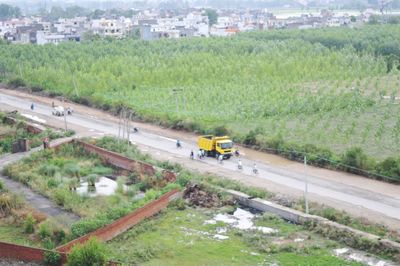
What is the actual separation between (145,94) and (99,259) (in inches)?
973

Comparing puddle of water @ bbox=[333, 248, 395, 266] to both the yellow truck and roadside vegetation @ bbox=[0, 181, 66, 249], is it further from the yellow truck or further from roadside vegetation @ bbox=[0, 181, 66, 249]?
the yellow truck

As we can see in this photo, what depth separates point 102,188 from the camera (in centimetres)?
2488

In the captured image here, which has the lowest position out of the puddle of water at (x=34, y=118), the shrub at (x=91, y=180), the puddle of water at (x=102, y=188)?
the puddle of water at (x=102, y=188)

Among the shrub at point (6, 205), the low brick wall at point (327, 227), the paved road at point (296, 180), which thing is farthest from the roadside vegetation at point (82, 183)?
the low brick wall at point (327, 227)

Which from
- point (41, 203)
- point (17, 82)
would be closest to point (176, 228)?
point (41, 203)

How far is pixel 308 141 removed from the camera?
28.3 m

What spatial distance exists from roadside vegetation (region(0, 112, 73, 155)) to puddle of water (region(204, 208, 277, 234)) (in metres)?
12.7

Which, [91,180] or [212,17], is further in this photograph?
[212,17]

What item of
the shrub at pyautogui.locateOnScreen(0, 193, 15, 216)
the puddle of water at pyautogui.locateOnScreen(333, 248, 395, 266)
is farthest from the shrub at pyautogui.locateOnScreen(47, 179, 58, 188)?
the puddle of water at pyautogui.locateOnScreen(333, 248, 395, 266)

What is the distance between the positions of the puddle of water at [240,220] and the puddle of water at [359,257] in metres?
2.28

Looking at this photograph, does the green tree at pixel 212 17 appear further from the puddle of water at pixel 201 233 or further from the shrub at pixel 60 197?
the puddle of water at pixel 201 233

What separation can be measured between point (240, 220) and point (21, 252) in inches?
252

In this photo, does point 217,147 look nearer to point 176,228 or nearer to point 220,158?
point 220,158

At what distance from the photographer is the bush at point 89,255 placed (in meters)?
16.3
